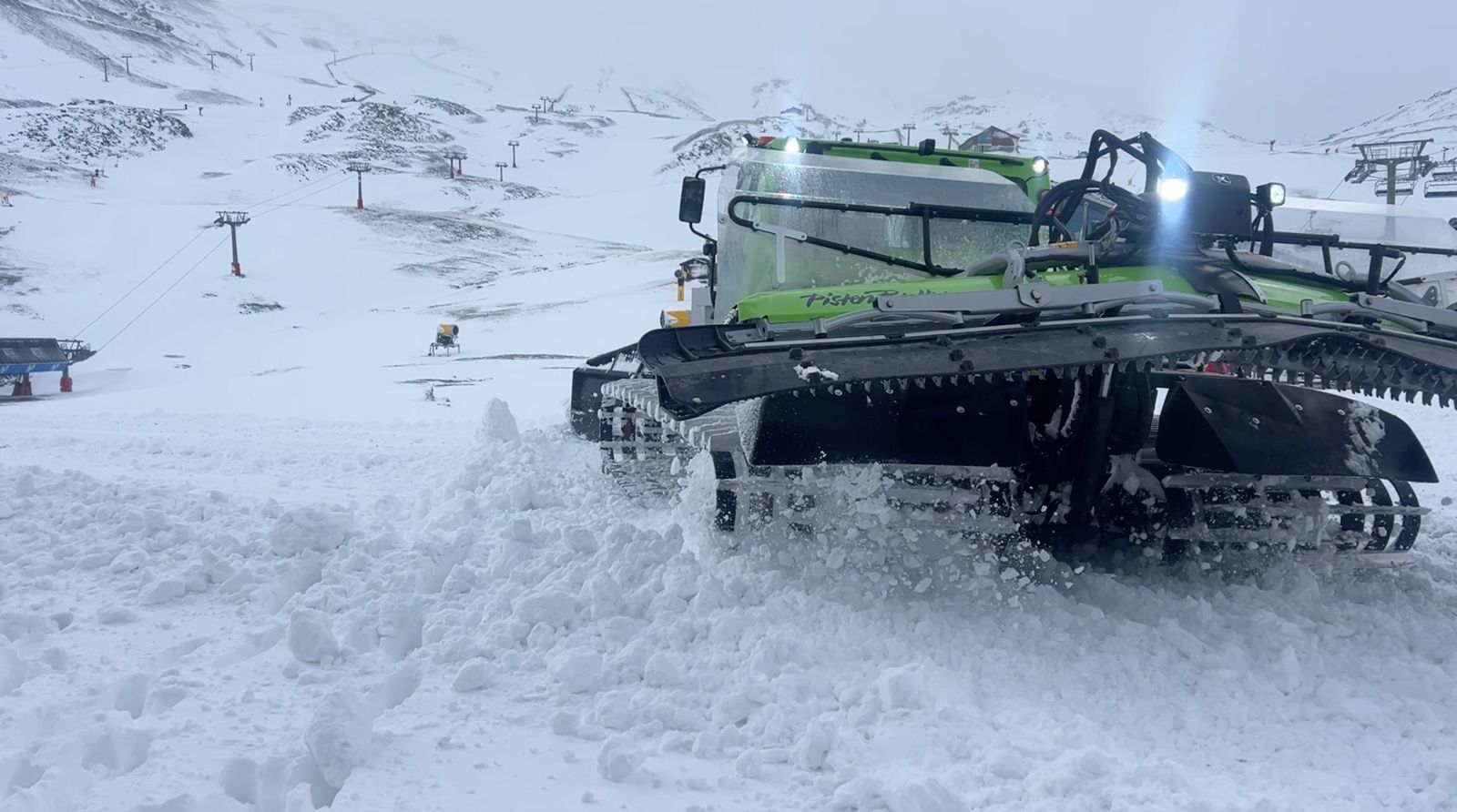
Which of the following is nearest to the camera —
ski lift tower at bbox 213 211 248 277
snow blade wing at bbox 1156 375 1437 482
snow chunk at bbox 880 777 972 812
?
snow chunk at bbox 880 777 972 812

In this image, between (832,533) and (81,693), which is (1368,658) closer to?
(832,533)

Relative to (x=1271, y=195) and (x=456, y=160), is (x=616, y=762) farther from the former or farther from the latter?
(x=456, y=160)

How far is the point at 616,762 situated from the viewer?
7.34 feet

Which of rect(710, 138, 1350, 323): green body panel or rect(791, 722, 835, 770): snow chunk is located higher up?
rect(710, 138, 1350, 323): green body panel

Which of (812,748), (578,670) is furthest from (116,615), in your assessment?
(812,748)

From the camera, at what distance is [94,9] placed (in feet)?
399

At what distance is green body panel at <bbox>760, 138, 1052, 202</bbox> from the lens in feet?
18.4

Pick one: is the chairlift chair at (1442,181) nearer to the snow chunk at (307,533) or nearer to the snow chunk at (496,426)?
the snow chunk at (496,426)

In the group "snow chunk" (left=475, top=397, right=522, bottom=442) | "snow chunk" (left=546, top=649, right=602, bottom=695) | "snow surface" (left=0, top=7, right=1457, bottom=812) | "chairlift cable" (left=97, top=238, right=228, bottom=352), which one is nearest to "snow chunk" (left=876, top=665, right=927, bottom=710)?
"snow surface" (left=0, top=7, right=1457, bottom=812)

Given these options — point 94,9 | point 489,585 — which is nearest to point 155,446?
point 489,585

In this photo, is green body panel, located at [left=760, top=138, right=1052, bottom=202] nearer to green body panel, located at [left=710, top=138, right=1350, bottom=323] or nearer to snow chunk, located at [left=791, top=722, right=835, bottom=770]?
green body panel, located at [left=710, top=138, right=1350, bottom=323]

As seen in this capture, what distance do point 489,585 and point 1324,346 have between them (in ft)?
9.47

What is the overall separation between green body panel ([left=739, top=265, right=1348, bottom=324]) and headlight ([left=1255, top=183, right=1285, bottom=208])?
0.66 metres

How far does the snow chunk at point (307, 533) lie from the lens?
371 cm
